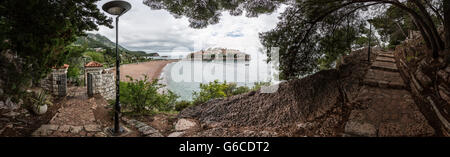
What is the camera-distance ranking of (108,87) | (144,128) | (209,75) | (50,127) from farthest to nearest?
1. (209,75)
2. (108,87)
3. (144,128)
4. (50,127)

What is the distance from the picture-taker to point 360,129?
236cm

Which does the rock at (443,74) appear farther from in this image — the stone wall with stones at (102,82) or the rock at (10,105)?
the stone wall with stones at (102,82)

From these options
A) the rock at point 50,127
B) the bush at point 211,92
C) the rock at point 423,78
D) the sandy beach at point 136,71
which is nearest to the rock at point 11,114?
the rock at point 50,127

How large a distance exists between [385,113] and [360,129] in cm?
68

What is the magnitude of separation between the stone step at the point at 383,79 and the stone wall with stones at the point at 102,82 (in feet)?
26.1

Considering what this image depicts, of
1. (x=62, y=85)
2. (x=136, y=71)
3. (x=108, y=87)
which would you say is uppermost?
(x=136, y=71)

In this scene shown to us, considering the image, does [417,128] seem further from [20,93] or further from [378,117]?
[20,93]

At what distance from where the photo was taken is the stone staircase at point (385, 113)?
7.43ft

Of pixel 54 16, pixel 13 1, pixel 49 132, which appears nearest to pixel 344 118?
pixel 54 16

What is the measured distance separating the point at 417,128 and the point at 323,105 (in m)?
1.16

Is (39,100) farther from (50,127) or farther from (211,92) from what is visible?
(211,92)

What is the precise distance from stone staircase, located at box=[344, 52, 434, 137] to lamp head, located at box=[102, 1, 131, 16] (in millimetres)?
4111

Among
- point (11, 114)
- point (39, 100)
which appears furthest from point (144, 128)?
point (39, 100)

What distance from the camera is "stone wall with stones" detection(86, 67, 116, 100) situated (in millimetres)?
6031
